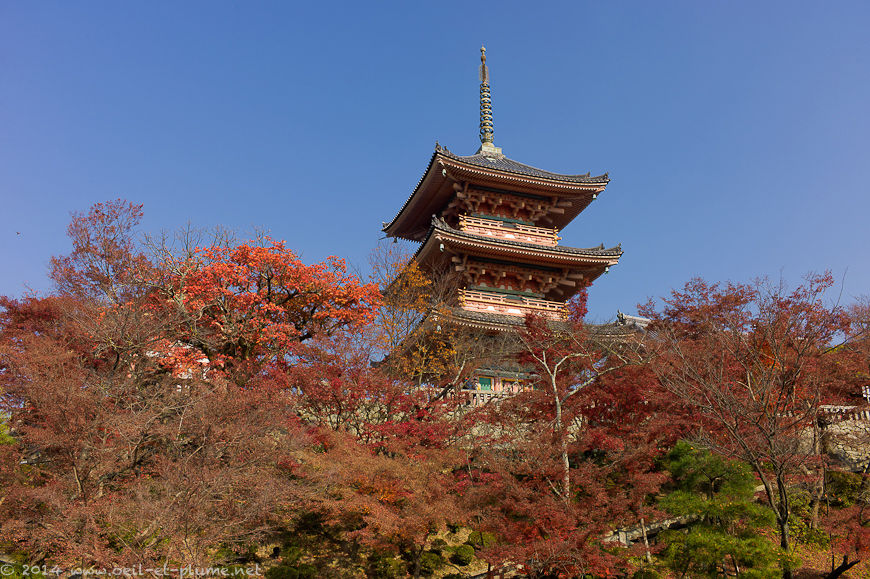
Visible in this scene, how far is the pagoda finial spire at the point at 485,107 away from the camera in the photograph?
3094 centimetres

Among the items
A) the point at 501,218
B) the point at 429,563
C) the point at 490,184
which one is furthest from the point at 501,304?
the point at 429,563

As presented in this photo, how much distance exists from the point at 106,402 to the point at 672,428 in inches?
459

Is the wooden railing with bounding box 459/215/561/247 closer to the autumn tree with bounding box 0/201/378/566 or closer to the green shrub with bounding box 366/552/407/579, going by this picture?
the autumn tree with bounding box 0/201/378/566

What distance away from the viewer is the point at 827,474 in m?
16.2

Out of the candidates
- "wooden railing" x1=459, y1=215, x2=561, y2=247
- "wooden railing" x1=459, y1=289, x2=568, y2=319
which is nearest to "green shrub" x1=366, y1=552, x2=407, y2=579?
"wooden railing" x1=459, y1=289, x2=568, y2=319

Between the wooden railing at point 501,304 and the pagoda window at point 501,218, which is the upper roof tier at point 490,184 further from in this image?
the wooden railing at point 501,304

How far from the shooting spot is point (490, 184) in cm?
2550

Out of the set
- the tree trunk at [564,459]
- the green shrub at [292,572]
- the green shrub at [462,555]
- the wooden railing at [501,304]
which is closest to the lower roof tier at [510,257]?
the wooden railing at [501,304]

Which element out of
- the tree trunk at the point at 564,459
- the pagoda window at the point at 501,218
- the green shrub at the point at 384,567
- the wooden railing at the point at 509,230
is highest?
the pagoda window at the point at 501,218

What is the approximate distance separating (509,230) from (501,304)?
369 cm

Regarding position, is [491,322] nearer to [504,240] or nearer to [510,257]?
[510,257]

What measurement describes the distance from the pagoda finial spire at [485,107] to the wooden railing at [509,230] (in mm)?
6310

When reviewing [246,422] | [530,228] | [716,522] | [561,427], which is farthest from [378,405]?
[530,228]

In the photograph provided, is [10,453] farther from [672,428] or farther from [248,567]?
[672,428]
